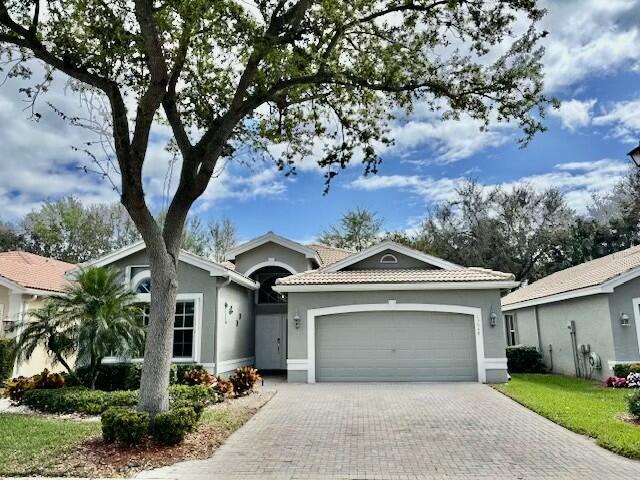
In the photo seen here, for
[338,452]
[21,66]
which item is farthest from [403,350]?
[21,66]

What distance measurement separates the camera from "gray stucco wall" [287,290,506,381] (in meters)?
15.3

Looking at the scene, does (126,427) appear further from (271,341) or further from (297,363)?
(271,341)

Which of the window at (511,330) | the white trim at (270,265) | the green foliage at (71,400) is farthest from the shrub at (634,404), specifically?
the window at (511,330)

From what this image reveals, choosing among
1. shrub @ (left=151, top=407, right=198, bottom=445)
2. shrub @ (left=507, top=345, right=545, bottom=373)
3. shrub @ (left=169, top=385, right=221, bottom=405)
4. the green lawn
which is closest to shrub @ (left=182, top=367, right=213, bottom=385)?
shrub @ (left=169, top=385, right=221, bottom=405)

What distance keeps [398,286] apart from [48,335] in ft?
32.5

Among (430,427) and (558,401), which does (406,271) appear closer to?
(558,401)

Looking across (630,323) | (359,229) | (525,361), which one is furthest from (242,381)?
(359,229)

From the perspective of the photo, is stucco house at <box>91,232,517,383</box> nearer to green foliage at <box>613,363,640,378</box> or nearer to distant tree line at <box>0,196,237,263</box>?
green foliage at <box>613,363,640,378</box>

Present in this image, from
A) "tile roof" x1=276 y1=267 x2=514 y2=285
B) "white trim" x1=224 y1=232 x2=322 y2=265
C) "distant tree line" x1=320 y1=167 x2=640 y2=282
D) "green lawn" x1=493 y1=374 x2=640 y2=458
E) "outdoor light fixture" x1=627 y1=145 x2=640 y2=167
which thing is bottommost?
"green lawn" x1=493 y1=374 x2=640 y2=458

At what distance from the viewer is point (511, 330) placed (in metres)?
24.4

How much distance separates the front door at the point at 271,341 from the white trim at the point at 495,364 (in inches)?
310

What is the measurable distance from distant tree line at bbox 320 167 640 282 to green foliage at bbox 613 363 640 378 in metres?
20.4

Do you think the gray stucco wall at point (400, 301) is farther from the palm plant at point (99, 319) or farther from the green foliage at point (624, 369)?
the palm plant at point (99, 319)

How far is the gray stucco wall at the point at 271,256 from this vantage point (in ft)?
65.6
